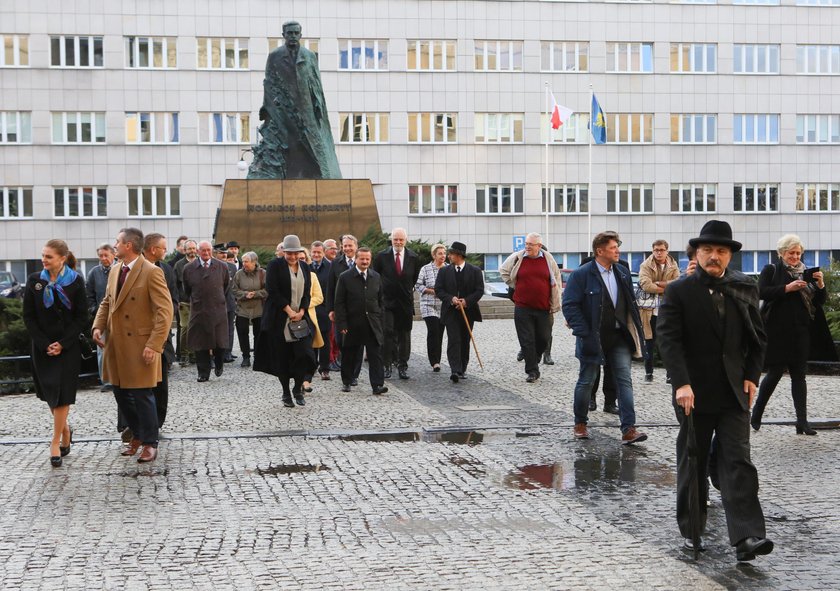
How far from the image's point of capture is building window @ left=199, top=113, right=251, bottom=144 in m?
60.7

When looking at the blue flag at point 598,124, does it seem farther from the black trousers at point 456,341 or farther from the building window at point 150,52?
the black trousers at point 456,341

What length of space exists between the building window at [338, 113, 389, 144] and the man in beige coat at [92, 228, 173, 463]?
5220cm

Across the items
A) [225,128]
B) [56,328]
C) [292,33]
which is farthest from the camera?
[225,128]

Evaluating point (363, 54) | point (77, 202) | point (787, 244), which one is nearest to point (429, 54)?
point (363, 54)

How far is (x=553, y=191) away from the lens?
6425cm

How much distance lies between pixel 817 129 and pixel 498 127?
17271 mm

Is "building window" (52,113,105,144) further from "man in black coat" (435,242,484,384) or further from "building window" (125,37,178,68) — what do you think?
"man in black coat" (435,242,484,384)

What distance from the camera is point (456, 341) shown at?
54.8 feet

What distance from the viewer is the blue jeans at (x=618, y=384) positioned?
35.5 feet

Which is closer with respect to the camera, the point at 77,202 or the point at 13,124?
the point at 13,124

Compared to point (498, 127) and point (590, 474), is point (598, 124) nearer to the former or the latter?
point (498, 127)

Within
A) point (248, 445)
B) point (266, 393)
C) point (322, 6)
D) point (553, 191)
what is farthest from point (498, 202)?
point (248, 445)

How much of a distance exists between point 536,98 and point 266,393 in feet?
163

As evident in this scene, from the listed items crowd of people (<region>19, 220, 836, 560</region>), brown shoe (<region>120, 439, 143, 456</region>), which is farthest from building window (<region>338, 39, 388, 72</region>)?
brown shoe (<region>120, 439, 143, 456</region>)
